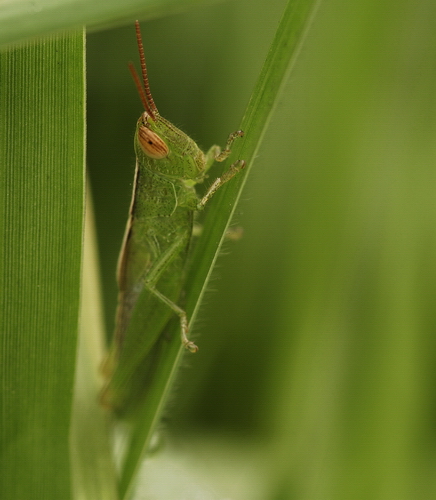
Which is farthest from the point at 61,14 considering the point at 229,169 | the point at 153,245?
the point at 153,245

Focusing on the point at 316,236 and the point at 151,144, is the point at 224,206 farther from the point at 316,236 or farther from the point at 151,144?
the point at 316,236

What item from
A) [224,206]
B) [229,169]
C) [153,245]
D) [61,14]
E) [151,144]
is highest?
[61,14]

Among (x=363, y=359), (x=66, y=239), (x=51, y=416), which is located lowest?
(x=51, y=416)

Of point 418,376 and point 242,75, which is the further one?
point 242,75

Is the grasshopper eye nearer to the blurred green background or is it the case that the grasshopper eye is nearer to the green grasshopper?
the green grasshopper

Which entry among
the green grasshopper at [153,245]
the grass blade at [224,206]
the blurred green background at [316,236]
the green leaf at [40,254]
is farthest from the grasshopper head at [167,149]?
the green leaf at [40,254]

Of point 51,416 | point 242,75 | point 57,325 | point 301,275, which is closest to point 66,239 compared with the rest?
point 57,325

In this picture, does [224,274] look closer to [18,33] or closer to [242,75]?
[242,75]
